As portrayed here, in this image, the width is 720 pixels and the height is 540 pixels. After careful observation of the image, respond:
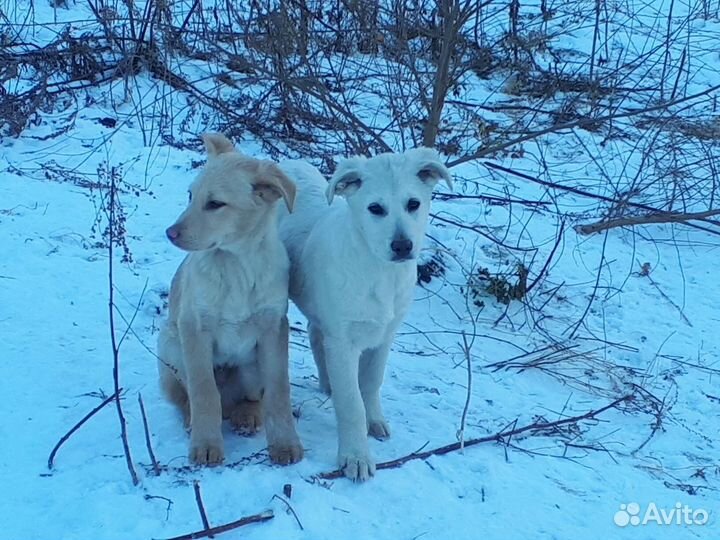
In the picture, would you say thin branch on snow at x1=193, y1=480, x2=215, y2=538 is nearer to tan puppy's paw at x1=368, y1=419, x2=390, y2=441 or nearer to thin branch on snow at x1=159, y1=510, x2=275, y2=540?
thin branch on snow at x1=159, y1=510, x2=275, y2=540

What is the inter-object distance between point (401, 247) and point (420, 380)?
1.53m

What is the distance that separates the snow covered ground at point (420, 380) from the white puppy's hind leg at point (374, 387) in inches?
5.9

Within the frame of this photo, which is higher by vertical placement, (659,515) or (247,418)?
(247,418)

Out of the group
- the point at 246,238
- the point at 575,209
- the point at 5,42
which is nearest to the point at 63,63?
the point at 5,42

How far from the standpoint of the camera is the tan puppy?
383 cm

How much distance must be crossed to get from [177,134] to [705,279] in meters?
4.76

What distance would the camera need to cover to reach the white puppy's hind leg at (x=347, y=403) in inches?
156

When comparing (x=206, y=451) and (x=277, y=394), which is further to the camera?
(x=277, y=394)

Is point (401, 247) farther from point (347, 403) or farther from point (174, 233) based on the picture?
point (174, 233)

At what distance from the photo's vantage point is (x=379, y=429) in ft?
14.4

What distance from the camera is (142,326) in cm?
530

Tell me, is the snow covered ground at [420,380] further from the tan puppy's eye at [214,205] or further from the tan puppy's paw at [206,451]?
the tan puppy's eye at [214,205]

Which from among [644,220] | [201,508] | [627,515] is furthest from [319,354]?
[644,220]

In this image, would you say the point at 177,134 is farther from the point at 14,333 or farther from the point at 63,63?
the point at 14,333
